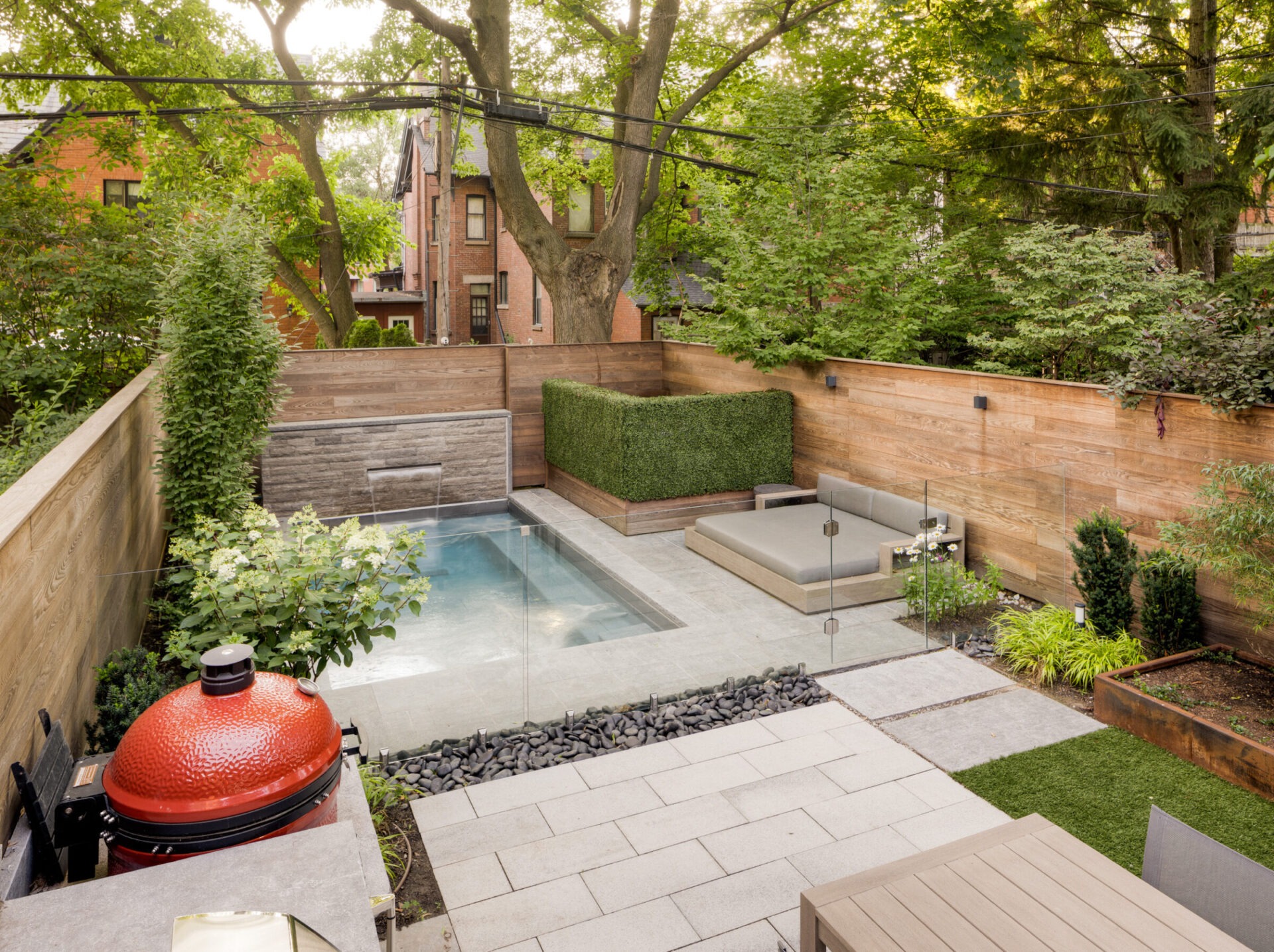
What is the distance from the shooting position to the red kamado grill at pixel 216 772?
8.00 ft

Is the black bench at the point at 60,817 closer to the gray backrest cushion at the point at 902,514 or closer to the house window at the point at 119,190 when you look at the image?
the gray backrest cushion at the point at 902,514

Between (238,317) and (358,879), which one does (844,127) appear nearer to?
(238,317)

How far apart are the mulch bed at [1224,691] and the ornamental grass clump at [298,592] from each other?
436 centimetres

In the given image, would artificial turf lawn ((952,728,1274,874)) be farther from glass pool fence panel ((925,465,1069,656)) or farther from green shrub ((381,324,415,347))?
green shrub ((381,324,415,347))

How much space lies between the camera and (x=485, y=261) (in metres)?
26.9

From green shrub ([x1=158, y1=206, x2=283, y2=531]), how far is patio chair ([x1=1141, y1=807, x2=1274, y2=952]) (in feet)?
17.6

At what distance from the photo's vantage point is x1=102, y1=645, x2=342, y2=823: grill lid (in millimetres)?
2445

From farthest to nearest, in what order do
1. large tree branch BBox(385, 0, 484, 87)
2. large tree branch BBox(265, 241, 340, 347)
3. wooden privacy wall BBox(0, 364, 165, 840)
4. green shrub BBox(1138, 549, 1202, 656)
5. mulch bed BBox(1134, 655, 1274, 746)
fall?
large tree branch BBox(265, 241, 340, 347) < large tree branch BBox(385, 0, 484, 87) < green shrub BBox(1138, 549, 1202, 656) < mulch bed BBox(1134, 655, 1274, 746) < wooden privacy wall BBox(0, 364, 165, 840)

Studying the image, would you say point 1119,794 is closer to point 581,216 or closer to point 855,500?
point 855,500

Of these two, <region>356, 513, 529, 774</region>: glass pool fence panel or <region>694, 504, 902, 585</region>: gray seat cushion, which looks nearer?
<region>356, 513, 529, 774</region>: glass pool fence panel

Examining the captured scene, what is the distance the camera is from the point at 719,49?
16250 millimetres

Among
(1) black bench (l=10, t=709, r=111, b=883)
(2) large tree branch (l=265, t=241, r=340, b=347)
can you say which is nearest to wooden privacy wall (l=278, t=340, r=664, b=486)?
(2) large tree branch (l=265, t=241, r=340, b=347)

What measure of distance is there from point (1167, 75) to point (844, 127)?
4.06 m

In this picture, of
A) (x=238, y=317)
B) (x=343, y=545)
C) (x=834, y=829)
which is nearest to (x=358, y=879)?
(x=343, y=545)
